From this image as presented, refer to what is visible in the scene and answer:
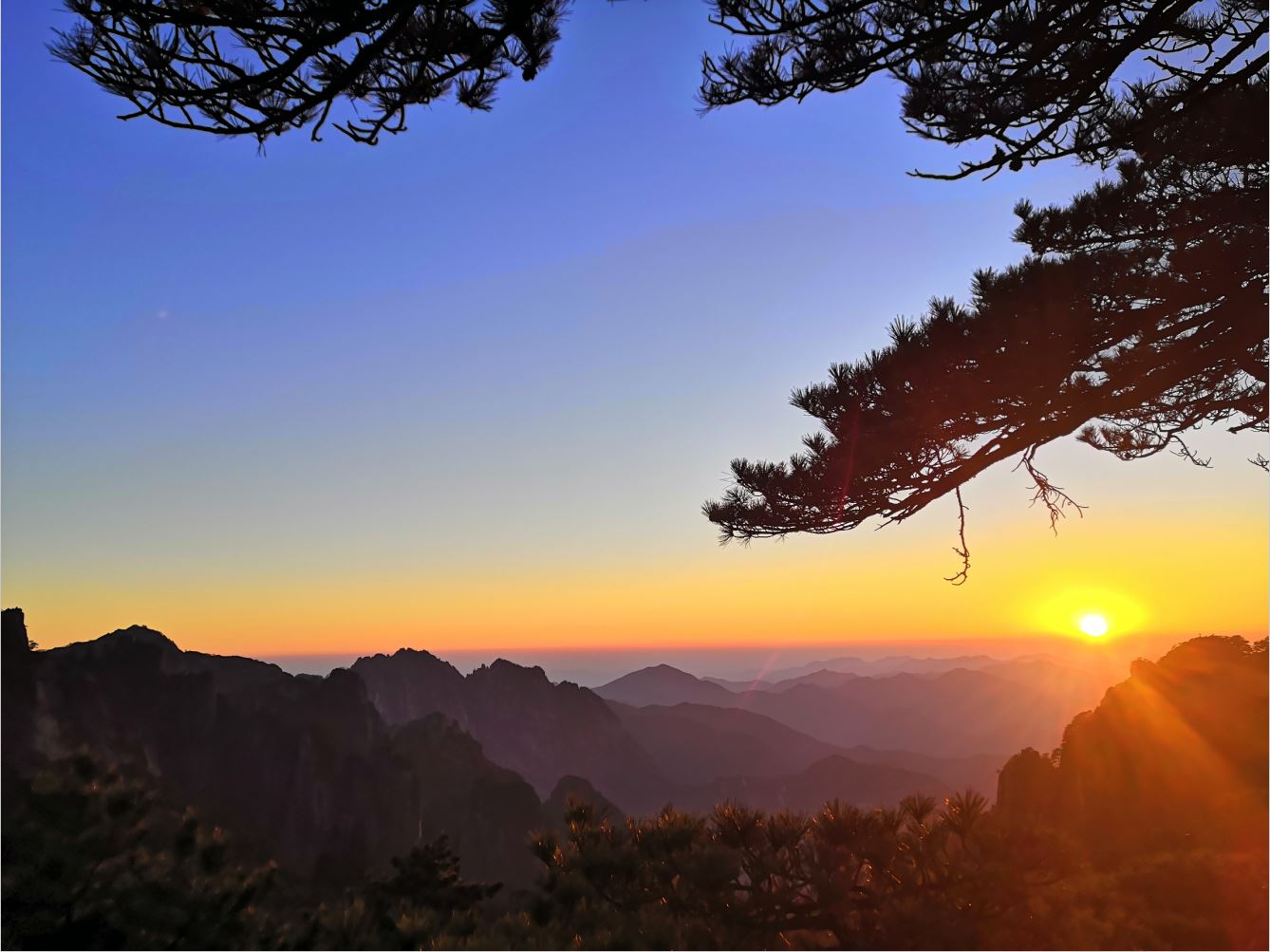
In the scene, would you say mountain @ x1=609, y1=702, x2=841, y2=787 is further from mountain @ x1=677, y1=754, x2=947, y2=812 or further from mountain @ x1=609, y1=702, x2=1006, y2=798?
mountain @ x1=677, y1=754, x2=947, y2=812

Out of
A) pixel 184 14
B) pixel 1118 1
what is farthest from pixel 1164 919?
pixel 184 14

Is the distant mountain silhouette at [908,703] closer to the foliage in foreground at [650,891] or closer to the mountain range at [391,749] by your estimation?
the mountain range at [391,749]

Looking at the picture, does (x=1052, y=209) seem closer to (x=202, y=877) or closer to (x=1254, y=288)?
(x=1254, y=288)

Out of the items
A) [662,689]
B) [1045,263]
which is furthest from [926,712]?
[1045,263]

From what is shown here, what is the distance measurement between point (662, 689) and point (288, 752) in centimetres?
13837

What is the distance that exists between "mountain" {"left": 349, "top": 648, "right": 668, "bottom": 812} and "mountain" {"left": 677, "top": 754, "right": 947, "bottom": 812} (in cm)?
935

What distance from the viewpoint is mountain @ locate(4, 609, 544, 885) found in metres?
40.6

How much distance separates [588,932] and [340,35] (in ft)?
15.5

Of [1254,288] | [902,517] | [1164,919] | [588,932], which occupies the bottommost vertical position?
[1164,919]

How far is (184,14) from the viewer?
3963 mm

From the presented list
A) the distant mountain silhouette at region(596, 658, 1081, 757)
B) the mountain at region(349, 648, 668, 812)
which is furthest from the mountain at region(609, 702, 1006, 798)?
the distant mountain silhouette at region(596, 658, 1081, 757)

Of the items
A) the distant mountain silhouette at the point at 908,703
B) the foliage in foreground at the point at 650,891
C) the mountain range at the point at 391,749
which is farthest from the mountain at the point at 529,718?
the foliage in foreground at the point at 650,891

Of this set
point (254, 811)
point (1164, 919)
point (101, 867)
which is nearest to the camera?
point (101, 867)

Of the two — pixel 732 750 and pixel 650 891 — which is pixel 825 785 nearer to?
pixel 732 750
